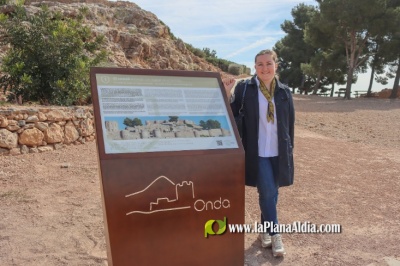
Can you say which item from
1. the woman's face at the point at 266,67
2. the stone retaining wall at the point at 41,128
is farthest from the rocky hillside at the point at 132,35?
the woman's face at the point at 266,67

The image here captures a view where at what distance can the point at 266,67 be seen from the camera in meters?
2.61

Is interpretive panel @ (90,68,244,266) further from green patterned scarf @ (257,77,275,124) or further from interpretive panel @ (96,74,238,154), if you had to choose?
green patterned scarf @ (257,77,275,124)

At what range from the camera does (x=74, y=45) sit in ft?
23.3

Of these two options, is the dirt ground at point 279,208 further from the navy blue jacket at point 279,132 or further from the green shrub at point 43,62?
the green shrub at point 43,62

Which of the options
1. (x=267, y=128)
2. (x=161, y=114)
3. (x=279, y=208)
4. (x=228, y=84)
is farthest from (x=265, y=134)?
(x=279, y=208)

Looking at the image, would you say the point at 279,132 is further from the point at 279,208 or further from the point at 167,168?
the point at 279,208

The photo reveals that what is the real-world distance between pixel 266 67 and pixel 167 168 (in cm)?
108

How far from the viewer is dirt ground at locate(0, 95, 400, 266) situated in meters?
2.82

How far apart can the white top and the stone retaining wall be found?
4.08 meters

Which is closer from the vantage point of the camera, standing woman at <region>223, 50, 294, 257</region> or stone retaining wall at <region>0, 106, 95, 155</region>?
standing woman at <region>223, 50, 294, 257</region>

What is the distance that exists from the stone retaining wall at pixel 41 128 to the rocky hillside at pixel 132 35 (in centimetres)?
574

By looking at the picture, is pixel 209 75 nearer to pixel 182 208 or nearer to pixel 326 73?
pixel 182 208

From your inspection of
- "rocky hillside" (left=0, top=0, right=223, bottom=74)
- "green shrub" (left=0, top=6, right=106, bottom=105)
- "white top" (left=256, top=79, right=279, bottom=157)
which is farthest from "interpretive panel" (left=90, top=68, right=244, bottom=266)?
"rocky hillside" (left=0, top=0, right=223, bottom=74)

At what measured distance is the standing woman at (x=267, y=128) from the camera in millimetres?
2615
